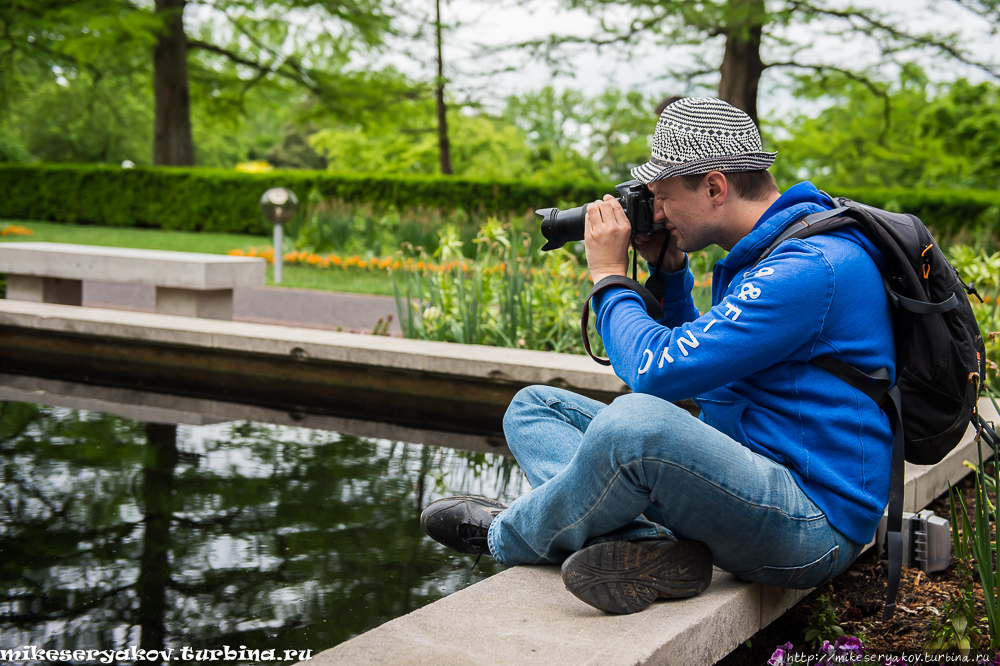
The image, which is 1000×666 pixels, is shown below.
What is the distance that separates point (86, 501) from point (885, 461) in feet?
8.25

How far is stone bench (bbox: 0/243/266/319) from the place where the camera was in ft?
19.6

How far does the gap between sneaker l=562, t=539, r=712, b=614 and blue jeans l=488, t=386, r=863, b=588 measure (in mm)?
57

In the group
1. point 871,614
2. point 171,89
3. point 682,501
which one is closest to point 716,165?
point 682,501

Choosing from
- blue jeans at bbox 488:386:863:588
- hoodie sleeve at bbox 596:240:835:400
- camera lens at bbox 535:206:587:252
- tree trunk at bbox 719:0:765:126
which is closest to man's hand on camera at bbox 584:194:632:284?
camera lens at bbox 535:206:587:252

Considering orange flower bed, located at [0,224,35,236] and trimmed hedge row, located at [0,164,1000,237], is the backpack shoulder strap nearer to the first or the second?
trimmed hedge row, located at [0,164,1000,237]

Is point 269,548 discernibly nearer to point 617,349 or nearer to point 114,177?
point 617,349

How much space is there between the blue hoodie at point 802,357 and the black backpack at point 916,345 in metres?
0.02

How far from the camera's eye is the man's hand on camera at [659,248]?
2.06 metres

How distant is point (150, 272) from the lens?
606cm

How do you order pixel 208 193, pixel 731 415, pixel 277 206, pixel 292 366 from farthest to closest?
pixel 208 193 < pixel 277 206 < pixel 292 366 < pixel 731 415

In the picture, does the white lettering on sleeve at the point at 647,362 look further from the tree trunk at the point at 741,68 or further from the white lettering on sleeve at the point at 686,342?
the tree trunk at the point at 741,68

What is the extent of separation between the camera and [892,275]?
170 cm

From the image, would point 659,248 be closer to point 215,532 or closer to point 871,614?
point 871,614

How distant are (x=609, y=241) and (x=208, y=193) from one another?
53.2 feet
